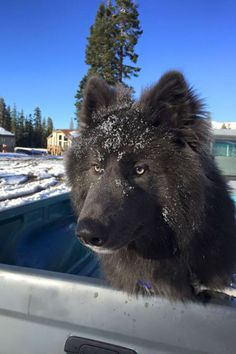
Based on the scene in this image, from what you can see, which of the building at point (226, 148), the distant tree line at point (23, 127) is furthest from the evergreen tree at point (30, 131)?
the building at point (226, 148)

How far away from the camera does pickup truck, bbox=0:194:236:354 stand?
1.51 meters

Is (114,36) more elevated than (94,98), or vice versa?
(114,36)

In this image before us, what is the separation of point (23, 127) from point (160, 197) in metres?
123

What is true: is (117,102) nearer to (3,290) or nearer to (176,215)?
(176,215)

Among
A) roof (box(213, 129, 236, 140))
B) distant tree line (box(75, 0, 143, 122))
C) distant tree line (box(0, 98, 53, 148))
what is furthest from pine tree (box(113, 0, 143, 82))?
distant tree line (box(0, 98, 53, 148))

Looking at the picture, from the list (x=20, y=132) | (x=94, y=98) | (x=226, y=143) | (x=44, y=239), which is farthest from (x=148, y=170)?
(x=20, y=132)

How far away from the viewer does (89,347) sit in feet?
5.39

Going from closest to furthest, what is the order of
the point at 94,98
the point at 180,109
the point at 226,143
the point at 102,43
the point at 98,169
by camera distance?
the point at 180,109 → the point at 98,169 → the point at 94,98 → the point at 226,143 → the point at 102,43

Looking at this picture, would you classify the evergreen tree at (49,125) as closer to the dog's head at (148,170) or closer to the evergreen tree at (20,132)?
the evergreen tree at (20,132)

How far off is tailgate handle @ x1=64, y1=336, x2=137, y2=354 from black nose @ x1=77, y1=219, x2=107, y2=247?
17.9 inches

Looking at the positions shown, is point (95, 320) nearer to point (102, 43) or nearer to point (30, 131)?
point (102, 43)

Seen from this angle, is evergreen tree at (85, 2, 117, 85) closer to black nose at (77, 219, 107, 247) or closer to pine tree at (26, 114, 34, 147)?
black nose at (77, 219, 107, 247)

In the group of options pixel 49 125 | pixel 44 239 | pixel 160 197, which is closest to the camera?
pixel 160 197

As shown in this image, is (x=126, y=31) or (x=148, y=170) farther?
(x=126, y=31)
